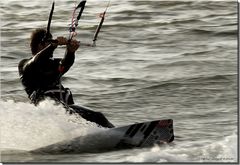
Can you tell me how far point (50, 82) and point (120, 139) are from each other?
1469mm

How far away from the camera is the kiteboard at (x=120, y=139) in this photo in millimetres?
12688

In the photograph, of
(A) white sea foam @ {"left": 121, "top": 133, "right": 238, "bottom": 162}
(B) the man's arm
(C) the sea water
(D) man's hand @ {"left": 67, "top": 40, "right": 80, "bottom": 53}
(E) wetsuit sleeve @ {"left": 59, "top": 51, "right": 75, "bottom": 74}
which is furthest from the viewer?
(C) the sea water

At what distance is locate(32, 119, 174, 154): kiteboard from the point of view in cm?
1269

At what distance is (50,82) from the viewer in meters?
12.9

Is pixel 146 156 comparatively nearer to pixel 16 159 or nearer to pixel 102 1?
pixel 16 159

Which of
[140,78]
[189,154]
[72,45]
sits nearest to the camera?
[189,154]

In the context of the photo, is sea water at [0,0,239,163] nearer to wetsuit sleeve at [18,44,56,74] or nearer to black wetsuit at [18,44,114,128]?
black wetsuit at [18,44,114,128]

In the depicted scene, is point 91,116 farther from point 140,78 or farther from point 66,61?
point 140,78

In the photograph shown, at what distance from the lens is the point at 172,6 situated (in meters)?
26.8

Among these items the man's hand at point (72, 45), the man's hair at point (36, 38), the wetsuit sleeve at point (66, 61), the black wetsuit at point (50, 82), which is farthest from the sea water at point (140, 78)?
the man's hand at point (72, 45)

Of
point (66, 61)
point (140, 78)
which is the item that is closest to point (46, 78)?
point (66, 61)

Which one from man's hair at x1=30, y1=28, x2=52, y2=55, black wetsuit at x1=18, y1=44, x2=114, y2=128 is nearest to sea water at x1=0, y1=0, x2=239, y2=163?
black wetsuit at x1=18, y1=44, x2=114, y2=128

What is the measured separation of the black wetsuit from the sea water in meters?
0.14

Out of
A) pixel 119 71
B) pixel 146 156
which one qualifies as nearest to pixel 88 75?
pixel 119 71
